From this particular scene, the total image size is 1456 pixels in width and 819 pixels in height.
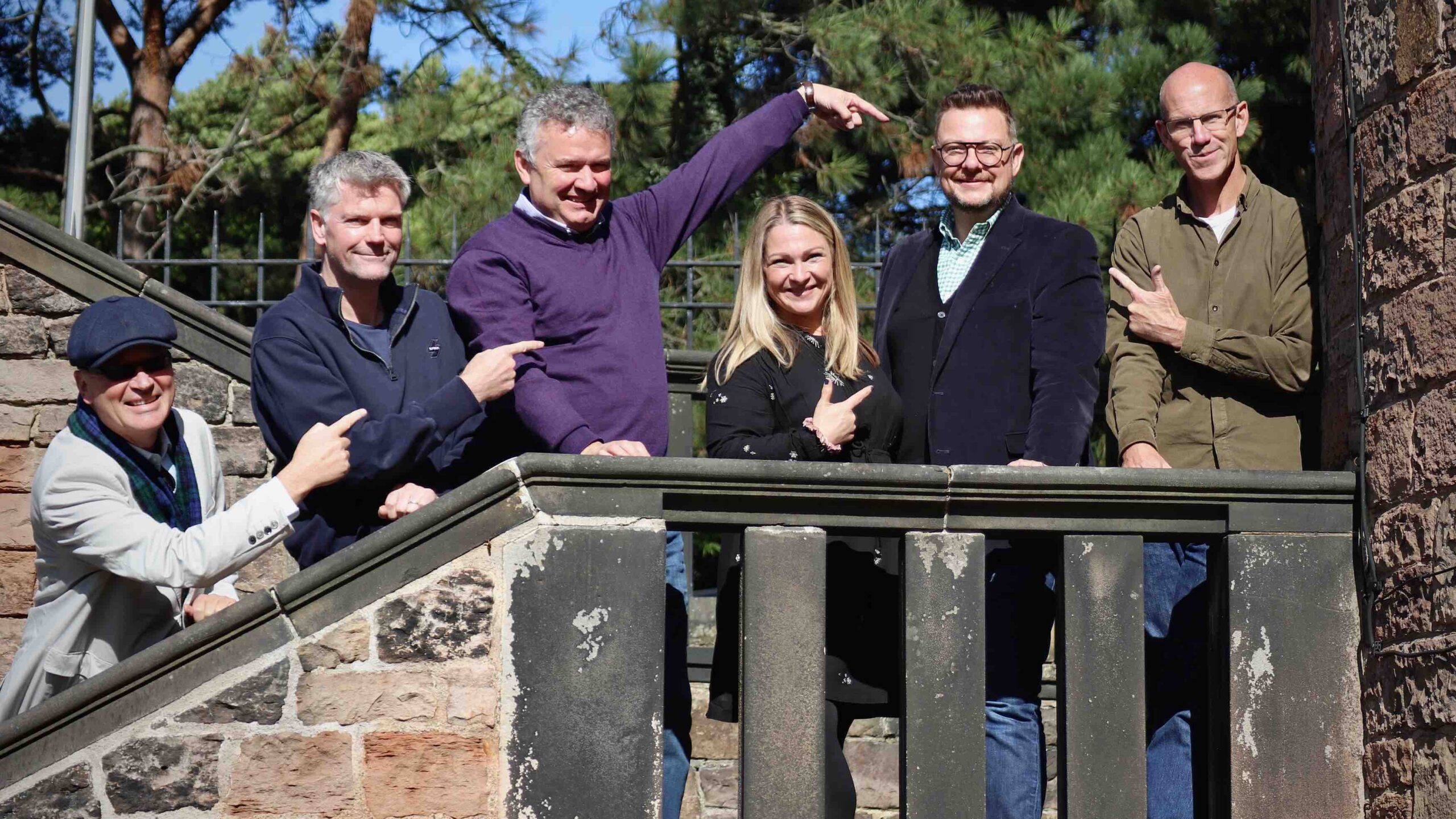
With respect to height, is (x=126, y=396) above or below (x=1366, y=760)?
above

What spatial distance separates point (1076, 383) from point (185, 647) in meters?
1.95

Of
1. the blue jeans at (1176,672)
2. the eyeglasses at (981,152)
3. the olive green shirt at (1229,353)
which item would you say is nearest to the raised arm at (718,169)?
the eyeglasses at (981,152)

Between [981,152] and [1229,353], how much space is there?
0.74m

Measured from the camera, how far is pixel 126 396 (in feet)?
11.2

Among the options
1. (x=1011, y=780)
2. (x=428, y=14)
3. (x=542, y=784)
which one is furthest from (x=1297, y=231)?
(x=428, y=14)

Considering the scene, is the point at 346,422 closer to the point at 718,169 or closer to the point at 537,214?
the point at 537,214

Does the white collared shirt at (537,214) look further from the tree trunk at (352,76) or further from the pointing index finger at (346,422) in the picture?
the tree trunk at (352,76)

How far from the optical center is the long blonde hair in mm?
3561

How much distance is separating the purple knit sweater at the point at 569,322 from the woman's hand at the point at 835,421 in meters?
0.43

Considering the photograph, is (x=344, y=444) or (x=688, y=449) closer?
(x=344, y=444)

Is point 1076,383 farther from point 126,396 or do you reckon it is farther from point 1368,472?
point 126,396

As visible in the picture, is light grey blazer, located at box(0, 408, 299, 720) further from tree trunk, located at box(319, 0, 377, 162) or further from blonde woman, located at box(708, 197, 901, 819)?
tree trunk, located at box(319, 0, 377, 162)

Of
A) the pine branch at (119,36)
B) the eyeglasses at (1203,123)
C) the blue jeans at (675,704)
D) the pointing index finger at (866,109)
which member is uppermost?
the pine branch at (119,36)

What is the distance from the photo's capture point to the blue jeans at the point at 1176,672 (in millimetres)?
3338
